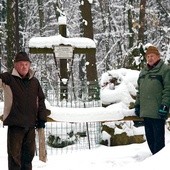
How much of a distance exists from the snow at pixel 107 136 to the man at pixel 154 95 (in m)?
0.40

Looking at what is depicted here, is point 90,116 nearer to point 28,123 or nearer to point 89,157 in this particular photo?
point 89,157

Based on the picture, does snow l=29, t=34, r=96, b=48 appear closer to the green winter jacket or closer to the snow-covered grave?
the snow-covered grave

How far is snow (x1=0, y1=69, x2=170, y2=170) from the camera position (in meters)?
6.32

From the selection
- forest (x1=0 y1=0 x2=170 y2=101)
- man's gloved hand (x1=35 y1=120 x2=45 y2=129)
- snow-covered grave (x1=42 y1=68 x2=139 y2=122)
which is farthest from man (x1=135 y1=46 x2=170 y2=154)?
forest (x1=0 y1=0 x2=170 y2=101)

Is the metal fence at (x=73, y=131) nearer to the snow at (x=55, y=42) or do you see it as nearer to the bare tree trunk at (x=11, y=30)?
the snow at (x=55, y=42)

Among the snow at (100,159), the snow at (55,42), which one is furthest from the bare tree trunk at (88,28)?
the snow at (100,159)

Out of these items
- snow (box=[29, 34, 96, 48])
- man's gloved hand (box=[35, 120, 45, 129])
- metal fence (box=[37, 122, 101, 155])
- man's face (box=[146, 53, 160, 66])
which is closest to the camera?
man's gloved hand (box=[35, 120, 45, 129])

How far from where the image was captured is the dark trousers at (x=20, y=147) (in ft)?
17.2

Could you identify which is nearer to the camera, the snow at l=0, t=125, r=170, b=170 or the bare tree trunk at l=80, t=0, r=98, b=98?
the snow at l=0, t=125, r=170, b=170

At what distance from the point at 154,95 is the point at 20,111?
2.04 meters

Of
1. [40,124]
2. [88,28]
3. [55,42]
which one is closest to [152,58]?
[40,124]

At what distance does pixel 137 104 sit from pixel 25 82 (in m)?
2.05

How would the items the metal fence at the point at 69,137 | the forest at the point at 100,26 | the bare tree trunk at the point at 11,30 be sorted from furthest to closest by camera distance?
the forest at the point at 100,26 < the bare tree trunk at the point at 11,30 < the metal fence at the point at 69,137

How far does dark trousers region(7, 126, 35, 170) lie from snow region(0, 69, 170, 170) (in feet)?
2.37
